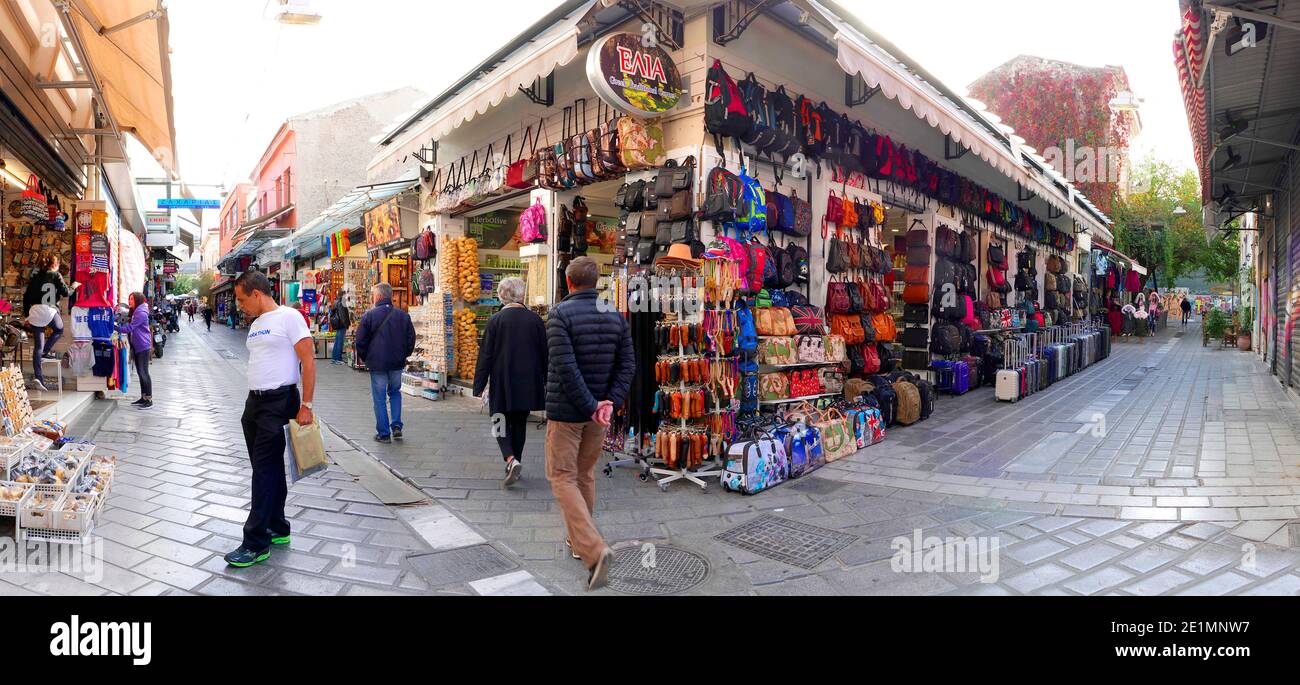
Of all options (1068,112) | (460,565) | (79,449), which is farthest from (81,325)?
(1068,112)

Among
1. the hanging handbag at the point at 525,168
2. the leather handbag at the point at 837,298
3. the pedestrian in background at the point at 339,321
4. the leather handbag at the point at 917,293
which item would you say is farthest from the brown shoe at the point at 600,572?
the pedestrian in background at the point at 339,321

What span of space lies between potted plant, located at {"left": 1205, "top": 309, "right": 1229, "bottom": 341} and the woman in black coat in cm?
2436

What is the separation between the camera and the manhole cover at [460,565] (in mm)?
3553

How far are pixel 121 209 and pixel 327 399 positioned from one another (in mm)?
12275

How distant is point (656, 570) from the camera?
12.2ft

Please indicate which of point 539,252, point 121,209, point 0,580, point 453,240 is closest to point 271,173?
point 121,209

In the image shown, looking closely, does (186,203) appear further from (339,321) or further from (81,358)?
(81,358)

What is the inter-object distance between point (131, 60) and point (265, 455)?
18.2 feet

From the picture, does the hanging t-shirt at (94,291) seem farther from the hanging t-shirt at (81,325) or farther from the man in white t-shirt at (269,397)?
the man in white t-shirt at (269,397)

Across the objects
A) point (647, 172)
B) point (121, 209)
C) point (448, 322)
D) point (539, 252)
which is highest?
point (121, 209)

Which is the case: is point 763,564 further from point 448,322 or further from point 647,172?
point 448,322

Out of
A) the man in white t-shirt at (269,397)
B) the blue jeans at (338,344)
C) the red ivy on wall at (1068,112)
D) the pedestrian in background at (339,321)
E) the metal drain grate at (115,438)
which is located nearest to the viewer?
the man in white t-shirt at (269,397)

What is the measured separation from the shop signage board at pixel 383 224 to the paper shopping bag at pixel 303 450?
935cm

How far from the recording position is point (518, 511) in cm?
471
